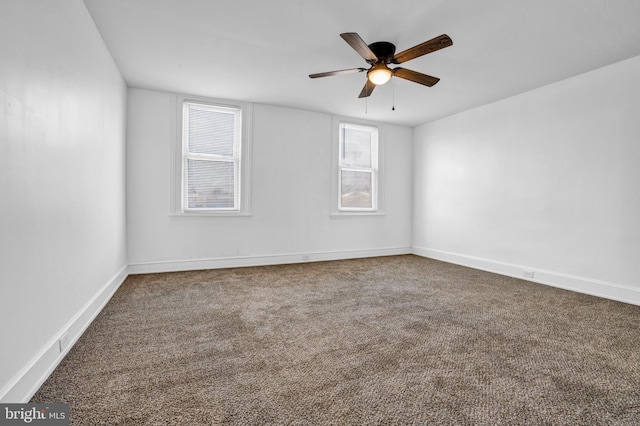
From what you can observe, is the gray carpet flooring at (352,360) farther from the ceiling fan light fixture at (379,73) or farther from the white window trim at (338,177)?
the white window trim at (338,177)

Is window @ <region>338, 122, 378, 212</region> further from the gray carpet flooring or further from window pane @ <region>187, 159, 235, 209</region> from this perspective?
the gray carpet flooring

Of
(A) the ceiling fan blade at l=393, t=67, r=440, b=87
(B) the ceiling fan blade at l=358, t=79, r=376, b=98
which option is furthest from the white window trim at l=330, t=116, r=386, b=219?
(A) the ceiling fan blade at l=393, t=67, r=440, b=87

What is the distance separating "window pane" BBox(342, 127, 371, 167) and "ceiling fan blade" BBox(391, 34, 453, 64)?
9.48 feet

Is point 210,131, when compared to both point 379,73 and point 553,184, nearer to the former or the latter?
point 379,73

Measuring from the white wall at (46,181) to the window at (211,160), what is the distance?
159 cm

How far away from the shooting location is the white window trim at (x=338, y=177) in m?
5.49

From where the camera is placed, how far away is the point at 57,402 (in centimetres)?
152

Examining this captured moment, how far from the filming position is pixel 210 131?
4684 millimetres

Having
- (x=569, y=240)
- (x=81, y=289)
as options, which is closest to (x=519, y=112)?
(x=569, y=240)

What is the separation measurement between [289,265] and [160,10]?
3.60 metres

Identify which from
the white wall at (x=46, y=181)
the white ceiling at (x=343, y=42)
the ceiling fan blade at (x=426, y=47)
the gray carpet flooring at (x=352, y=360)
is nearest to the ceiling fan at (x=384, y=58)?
the ceiling fan blade at (x=426, y=47)

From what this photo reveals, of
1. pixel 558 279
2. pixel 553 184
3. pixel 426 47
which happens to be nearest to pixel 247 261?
pixel 426 47

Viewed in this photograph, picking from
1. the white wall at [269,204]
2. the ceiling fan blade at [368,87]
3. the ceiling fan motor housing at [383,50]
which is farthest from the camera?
the white wall at [269,204]

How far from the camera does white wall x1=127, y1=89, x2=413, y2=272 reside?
428 cm
